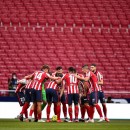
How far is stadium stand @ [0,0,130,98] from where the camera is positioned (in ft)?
91.7

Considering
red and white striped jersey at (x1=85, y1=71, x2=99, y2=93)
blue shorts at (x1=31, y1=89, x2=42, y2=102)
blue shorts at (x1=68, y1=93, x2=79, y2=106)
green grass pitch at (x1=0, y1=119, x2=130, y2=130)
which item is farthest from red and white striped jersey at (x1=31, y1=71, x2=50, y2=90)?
green grass pitch at (x1=0, y1=119, x2=130, y2=130)

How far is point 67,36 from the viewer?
1168 inches

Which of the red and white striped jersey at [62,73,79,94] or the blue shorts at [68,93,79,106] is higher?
the red and white striped jersey at [62,73,79,94]

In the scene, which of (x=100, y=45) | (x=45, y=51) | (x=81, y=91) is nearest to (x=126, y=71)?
(x=100, y=45)

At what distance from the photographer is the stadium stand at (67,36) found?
1101 inches

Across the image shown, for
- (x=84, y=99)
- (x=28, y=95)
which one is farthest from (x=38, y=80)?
(x=84, y=99)

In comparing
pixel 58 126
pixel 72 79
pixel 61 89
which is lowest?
pixel 58 126

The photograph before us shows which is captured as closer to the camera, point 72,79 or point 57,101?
point 72,79

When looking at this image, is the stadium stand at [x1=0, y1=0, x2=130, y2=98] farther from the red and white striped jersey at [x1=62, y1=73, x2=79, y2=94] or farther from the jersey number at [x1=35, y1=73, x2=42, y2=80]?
the jersey number at [x1=35, y1=73, x2=42, y2=80]

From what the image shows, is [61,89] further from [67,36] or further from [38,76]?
[67,36]

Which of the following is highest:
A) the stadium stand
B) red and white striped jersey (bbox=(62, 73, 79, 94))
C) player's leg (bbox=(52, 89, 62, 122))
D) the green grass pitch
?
the stadium stand

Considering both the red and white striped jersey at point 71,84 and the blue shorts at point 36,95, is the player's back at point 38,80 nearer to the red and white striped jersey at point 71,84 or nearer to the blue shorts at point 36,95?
the blue shorts at point 36,95

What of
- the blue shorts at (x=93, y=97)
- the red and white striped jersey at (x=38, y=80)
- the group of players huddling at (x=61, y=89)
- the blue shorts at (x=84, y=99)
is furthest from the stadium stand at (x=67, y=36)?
the blue shorts at (x=93, y=97)

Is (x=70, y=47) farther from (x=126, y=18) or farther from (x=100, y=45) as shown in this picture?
(x=126, y=18)
